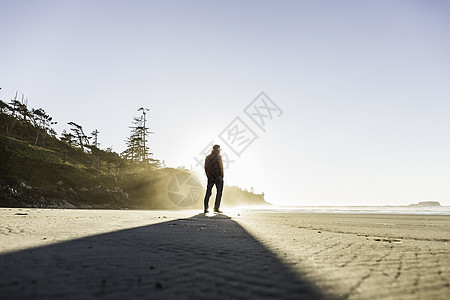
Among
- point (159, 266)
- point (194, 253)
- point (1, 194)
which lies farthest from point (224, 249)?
point (1, 194)

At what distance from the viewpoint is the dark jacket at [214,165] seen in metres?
10.1

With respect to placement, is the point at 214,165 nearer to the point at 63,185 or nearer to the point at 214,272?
the point at 214,272

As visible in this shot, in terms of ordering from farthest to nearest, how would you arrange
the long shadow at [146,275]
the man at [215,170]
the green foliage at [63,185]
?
the green foliage at [63,185] < the man at [215,170] < the long shadow at [146,275]

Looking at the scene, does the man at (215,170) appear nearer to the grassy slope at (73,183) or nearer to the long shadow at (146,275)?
the long shadow at (146,275)

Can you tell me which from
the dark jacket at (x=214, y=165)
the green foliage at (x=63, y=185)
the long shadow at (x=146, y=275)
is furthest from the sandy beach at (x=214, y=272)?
the green foliage at (x=63, y=185)

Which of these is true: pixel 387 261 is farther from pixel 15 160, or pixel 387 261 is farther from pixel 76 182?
pixel 15 160

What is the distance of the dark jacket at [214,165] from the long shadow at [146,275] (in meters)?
8.05

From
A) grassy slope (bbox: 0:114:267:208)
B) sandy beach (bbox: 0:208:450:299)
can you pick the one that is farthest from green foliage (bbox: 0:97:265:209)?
sandy beach (bbox: 0:208:450:299)

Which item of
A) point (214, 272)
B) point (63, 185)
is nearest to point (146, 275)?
point (214, 272)

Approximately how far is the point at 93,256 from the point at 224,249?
0.88 meters

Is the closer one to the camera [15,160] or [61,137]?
[15,160]

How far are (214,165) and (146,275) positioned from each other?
8.81m

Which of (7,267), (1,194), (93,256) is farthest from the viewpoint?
(1,194)

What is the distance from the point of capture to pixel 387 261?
1771mm
